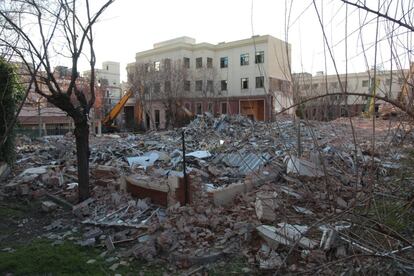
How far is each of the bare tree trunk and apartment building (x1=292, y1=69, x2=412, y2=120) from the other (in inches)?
199

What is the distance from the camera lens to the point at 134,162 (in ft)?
32.9

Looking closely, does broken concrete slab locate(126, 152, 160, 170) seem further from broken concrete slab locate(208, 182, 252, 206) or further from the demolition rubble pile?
broken concrete slab locate(208, 182, 252, 206)

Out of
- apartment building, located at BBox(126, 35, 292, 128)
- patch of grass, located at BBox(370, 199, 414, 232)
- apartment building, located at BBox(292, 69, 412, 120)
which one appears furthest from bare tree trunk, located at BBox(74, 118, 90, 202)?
apartment building, located at BBox(126, 35, 292, 128)

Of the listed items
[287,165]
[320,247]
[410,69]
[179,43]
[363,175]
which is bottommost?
[320,247]

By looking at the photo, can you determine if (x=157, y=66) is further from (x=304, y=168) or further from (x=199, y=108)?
(x=304, y=168)

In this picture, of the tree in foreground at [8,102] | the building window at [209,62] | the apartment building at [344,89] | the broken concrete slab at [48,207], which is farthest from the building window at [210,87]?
the apartment building at [344,89]

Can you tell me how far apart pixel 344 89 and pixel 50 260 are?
13.7 ft

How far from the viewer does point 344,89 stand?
2.33m

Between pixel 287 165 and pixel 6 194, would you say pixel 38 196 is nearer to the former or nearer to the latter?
pixel 6 194

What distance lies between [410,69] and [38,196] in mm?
7473

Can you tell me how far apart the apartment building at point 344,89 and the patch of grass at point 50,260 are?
10.5 feet

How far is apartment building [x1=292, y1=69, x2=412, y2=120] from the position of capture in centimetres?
244

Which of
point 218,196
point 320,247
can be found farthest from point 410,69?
point 218,196

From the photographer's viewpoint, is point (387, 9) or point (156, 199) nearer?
point (387, 9)
